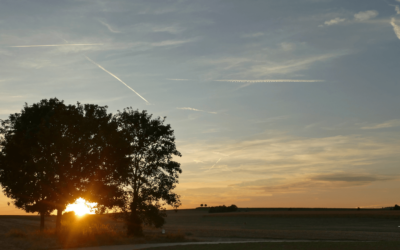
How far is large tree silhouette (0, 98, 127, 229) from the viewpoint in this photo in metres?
36.8

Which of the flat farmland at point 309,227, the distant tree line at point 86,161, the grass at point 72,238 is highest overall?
the distant tree line at point 86,161

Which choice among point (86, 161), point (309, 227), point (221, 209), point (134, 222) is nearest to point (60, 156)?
point (86, 161)

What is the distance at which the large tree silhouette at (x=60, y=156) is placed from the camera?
→ 36750 mm

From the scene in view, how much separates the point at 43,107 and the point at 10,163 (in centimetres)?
710

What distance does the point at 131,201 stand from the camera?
40750 mm

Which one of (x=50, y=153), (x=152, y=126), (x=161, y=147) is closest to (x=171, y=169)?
(x=161, y=147)

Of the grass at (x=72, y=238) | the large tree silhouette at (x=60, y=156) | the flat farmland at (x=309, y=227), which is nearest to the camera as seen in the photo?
the grass at (x=72, y=238)

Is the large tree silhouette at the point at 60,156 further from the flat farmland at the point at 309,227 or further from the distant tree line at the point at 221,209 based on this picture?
the distant tree line at the point at 221,209

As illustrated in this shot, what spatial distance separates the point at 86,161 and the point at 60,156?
3059mm

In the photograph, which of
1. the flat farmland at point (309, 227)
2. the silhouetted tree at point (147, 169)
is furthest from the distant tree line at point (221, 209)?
the silhouetted tree at point (147, 169)

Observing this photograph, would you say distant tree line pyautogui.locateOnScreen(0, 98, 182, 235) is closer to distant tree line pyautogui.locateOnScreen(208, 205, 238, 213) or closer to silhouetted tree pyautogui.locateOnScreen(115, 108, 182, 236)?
silhouetted tree pyautogui.locateOnScreen(115, 108, 182, 236)

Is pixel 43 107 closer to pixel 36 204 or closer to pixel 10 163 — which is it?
pixel 10 163

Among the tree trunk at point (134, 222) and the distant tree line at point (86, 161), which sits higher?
the distant tree line at point (86, 161)

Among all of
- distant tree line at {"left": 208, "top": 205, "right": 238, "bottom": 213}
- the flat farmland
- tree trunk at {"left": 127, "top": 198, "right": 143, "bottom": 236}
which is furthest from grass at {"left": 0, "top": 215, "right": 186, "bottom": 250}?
distant tree line at {"left": 208, "top": 205, "right": 238, "bottom": 213}
